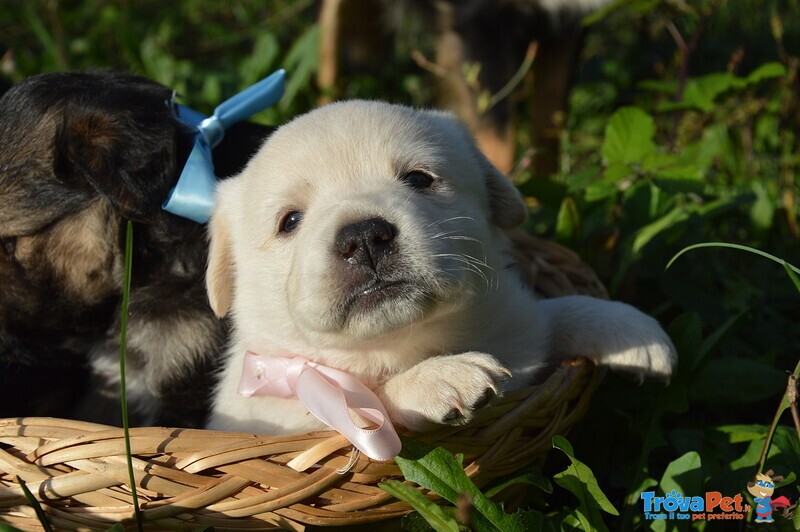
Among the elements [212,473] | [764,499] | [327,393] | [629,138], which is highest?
[629,138]

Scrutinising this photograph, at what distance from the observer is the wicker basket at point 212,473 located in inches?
70.2

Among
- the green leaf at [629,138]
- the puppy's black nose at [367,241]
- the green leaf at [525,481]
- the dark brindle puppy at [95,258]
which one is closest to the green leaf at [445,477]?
the green leaf at [525,481]

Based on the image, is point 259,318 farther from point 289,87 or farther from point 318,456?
point 289,87

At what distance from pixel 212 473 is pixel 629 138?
224 cm

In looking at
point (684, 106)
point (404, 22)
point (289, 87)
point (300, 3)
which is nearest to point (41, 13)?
point (300, 3)

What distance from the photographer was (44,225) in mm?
2402

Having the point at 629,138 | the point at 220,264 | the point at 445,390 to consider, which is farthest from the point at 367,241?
the point at 629,138

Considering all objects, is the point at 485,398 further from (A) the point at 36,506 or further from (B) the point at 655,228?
(B) the point at 655,228

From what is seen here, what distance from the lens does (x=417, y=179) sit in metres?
2.05

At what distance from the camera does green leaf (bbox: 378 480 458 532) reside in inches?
70.1

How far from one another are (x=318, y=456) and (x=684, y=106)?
247 cm

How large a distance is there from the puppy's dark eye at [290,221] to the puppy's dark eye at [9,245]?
902 mm

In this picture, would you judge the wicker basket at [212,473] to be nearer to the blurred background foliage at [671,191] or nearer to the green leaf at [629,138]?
the blurred background foliage at [671,191]

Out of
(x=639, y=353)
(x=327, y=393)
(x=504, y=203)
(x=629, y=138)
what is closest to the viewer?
(x=327, y=393)
